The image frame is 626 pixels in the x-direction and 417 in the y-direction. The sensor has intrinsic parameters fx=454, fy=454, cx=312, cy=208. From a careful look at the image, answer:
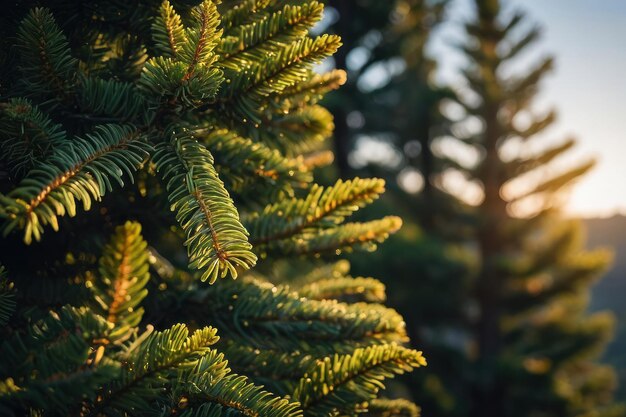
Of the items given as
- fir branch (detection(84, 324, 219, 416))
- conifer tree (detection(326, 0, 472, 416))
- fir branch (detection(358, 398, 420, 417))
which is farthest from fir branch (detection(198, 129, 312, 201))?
conifer tree (detection(326, 0, 472, 416))

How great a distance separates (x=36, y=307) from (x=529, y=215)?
906cm

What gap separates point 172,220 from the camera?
40.8 inches

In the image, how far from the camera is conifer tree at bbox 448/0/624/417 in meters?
7.97

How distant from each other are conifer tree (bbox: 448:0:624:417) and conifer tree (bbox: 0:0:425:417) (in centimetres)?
756

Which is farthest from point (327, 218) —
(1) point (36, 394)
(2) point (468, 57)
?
(2) point (468, 57)

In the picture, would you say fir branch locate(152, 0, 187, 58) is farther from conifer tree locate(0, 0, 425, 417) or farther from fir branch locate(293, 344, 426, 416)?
fir branch locate(293, 344, 426, 416)

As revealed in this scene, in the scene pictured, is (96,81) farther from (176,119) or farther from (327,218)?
(327,218)

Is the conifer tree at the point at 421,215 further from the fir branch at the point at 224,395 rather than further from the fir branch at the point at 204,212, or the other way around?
the fir branch at the point at 224,395

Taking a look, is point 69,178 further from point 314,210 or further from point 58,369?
point 314,210

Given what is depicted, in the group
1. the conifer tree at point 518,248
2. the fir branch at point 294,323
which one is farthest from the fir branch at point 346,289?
the conifer tree at point 518,248

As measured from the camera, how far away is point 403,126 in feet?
31.1

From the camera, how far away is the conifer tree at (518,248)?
797 cm

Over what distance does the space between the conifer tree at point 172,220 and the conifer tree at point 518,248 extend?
7557 millimetres

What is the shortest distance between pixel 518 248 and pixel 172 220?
899cm
